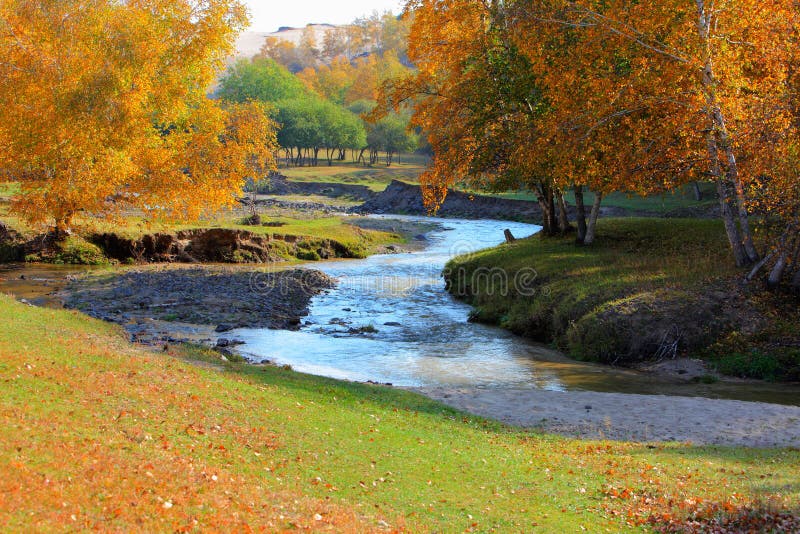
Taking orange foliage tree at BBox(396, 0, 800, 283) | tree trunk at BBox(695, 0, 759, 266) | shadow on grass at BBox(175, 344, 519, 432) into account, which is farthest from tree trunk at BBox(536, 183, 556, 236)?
shadow on grass at BBox(175, 344, 519, 432)

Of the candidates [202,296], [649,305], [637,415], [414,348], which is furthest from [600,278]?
[202,296]

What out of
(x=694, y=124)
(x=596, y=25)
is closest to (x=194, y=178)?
(x=596, y=25)

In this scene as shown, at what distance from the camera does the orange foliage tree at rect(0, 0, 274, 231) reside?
90.3ft

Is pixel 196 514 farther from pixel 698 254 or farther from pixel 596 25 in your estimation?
pixel 698 254

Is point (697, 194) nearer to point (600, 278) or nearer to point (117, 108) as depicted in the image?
point (600, 278)

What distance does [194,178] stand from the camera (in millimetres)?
32344

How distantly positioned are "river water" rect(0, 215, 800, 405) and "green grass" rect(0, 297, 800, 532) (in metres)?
4.71

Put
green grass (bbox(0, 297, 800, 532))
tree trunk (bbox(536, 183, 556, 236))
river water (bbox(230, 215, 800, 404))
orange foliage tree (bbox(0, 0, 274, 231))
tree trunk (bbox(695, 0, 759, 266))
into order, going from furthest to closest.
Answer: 1. tree trunk (bbox(536, 183, 556, 236))
2. orange foliage tree (bbox(0, 0, 274, 231))
3. tree trunk (bbox(695, 0, 759, 266))
4. river water (bbox(230, 215, 800, 404))
5. green grass (bbox(0, 297, 800, 532))

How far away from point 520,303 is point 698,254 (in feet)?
22.9

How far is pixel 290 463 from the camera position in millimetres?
9555

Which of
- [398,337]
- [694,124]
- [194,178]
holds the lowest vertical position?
[398,337]

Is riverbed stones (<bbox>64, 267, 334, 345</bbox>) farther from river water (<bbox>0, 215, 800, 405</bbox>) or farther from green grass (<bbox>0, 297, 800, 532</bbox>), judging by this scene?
green grass (<bbox>0, 297, 800, 532</bbox>)

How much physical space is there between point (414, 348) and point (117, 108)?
55.5ft

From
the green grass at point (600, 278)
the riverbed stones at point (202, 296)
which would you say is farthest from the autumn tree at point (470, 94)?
the riverbed stones at point (202, 296)
